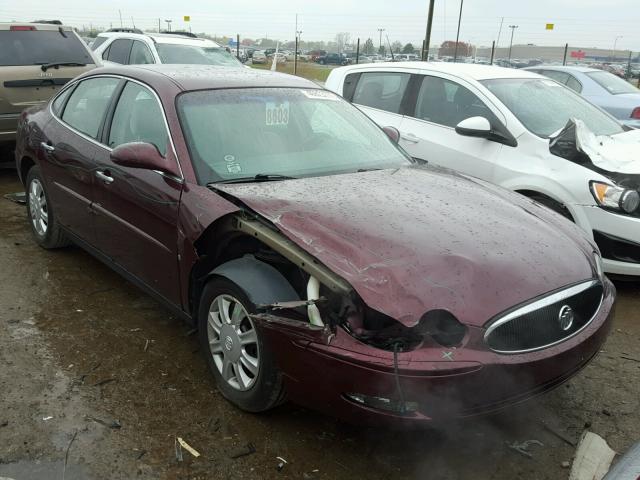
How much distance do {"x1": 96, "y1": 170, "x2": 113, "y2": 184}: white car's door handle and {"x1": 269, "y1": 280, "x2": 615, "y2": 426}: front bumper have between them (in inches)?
70.3

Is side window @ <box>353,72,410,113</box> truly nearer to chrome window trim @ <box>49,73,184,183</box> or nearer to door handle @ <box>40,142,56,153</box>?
chrome window trim @ <box>49,73,184,183</box>

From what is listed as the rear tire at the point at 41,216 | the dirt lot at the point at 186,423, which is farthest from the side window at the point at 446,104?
the rear tire at the point at 41,216

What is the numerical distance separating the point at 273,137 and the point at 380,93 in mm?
3015

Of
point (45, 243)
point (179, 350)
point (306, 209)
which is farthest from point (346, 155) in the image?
point (45, 243)

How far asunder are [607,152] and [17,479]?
4570 millimetres

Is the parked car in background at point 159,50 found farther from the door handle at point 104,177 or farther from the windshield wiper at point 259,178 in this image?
the windshield wiper at point 259,178

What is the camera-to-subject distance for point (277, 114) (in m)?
3.76

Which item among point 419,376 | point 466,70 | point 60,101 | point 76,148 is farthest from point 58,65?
point 419,376

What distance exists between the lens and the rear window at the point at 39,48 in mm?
7094

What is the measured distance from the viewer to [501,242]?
2803 mm

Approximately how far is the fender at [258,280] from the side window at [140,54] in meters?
7.89

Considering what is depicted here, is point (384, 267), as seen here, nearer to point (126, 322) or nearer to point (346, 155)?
point (346, 155)

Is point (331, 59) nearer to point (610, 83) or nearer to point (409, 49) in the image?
point (409, 49)

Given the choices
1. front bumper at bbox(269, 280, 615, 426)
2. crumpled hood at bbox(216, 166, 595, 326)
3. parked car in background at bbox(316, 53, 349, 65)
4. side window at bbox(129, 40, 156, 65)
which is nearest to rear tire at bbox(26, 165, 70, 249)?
crumpled hood at bbox(216, 166, 595, 326)
